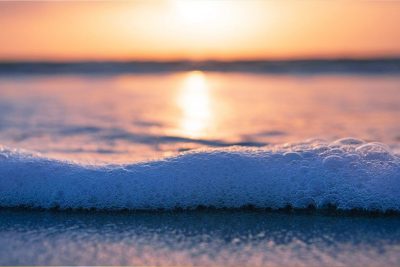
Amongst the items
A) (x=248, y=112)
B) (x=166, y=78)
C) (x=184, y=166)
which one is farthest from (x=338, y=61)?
(x=184, y=166)

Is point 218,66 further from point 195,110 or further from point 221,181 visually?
point 221,181

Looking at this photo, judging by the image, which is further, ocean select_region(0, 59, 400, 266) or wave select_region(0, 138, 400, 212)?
wave select_region(0, 138, 400, 212)

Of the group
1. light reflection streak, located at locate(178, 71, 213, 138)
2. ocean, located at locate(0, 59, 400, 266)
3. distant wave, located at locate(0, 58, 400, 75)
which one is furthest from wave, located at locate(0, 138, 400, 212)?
distant wave, located at locate(0, 58, 400, 75)

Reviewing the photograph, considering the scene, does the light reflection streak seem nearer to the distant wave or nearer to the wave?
the wave

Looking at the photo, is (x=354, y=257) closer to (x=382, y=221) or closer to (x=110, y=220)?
(x=382, y=221)

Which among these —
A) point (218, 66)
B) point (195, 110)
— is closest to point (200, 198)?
point (195, 110)
